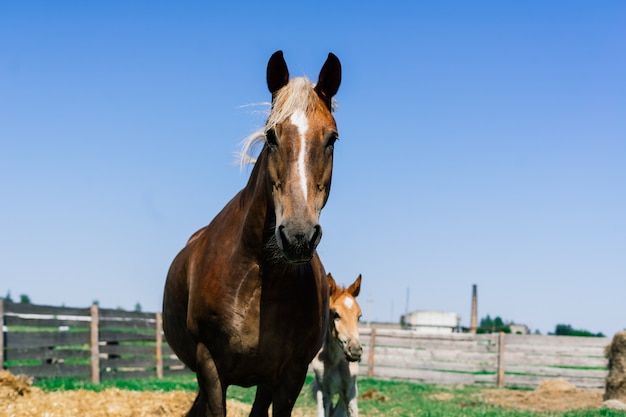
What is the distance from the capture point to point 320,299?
3977 mm

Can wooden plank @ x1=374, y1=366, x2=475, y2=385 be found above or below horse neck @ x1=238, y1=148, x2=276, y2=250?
below

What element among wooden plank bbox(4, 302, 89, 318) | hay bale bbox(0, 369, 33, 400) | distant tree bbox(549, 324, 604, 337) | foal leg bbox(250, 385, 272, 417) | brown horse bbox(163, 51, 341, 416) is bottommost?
distant tree bbox(549, 324, 604, 337)

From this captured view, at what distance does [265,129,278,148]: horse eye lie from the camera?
3436 mm

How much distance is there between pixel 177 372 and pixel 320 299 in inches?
631

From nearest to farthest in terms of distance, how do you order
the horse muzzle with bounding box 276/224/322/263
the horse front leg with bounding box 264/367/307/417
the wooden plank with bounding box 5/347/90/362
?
the horse muzzle with bounding box 276/224/322/263 < the horse front leg with bounding box 264/367/307/417 < the wooden plank with bounding box 5/347/90/362

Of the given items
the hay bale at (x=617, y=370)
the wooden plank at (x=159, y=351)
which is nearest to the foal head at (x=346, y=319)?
the hay bale at (x=617, y=370)

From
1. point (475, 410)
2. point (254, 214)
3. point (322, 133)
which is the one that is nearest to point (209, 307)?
point (254, 214)

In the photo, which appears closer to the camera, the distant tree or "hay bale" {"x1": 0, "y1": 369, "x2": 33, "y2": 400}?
"hay bale" {"x1": 0, "y1": 369, "x2": 33, "y2": 400}

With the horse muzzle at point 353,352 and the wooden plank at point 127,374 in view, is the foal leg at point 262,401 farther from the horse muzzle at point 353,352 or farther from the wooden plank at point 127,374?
the wooden plank at point 127,374

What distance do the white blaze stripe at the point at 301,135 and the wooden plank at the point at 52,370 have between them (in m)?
10.9

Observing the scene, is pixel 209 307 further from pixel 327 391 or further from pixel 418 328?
pixel 418 328

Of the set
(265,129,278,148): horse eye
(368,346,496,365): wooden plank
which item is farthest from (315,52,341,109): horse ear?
(368,346,496,365): wooden plank

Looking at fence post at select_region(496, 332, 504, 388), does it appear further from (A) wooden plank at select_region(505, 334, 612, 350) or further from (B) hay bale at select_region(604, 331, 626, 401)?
(B) hay bale at select_region(604, 331, 626, 401)

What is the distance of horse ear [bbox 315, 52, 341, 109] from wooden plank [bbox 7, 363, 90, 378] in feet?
35.5
